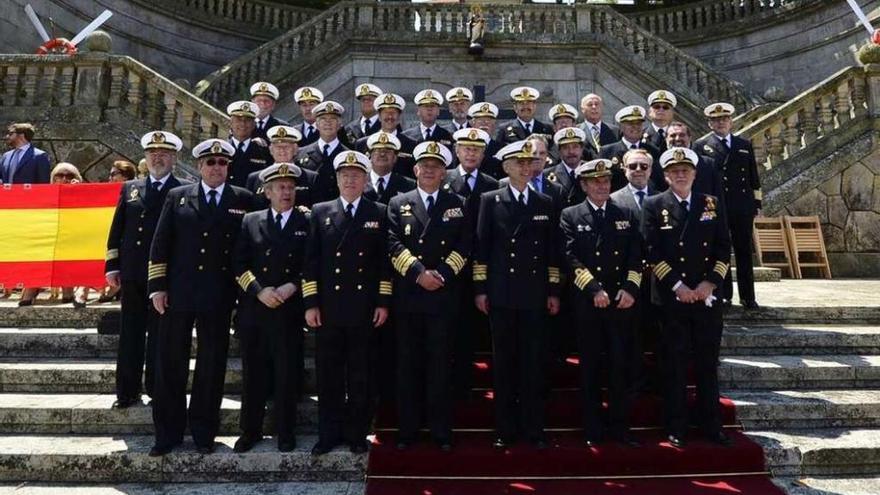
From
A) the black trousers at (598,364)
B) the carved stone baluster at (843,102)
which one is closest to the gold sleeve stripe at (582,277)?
the black trousers at (598,364)

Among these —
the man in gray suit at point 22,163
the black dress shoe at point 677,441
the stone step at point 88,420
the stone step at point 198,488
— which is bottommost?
the stone step at point 198,488

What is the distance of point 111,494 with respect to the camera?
448cm

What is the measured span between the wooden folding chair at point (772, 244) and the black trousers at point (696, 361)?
7.06m

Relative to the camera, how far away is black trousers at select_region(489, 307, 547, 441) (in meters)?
4.82

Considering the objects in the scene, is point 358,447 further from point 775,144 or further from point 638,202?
point 775,144

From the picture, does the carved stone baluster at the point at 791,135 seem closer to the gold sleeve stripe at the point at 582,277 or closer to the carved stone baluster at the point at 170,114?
the gold sleeve stripe at the point at 582,277

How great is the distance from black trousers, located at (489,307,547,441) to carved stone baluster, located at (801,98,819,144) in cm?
913

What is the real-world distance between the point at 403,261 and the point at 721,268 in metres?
2.54

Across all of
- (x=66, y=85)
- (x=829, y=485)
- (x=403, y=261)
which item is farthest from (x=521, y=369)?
(x=66, y=85)

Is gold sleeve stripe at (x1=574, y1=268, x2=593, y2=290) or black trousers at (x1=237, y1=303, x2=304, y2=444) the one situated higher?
gold sleeve stripe at (x1=574, y1=268, x2=593, y2=290)

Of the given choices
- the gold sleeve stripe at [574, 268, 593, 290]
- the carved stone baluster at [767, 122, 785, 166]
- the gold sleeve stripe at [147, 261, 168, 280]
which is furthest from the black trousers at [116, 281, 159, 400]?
the carved stone baluster at [767, 122, 785, 166]

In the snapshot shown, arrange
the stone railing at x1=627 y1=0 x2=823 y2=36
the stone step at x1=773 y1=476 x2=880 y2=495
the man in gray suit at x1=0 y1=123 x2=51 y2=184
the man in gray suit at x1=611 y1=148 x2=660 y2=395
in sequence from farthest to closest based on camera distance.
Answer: the stone railing at x1=627 y1=0 x2=823 y2=36 → the man in gray suit at x1=0 y1=123 x2=51 y2=184 → the man in gray suit at x1=611 y1=148 x2=660 y2=395 → the stone step at x1=773 y1=476 x2=880 y2=495

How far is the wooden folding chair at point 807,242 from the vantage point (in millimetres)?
10844

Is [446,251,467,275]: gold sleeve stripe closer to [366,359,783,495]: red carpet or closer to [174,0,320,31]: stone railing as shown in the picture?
[366,359,783,495]: red carpet
